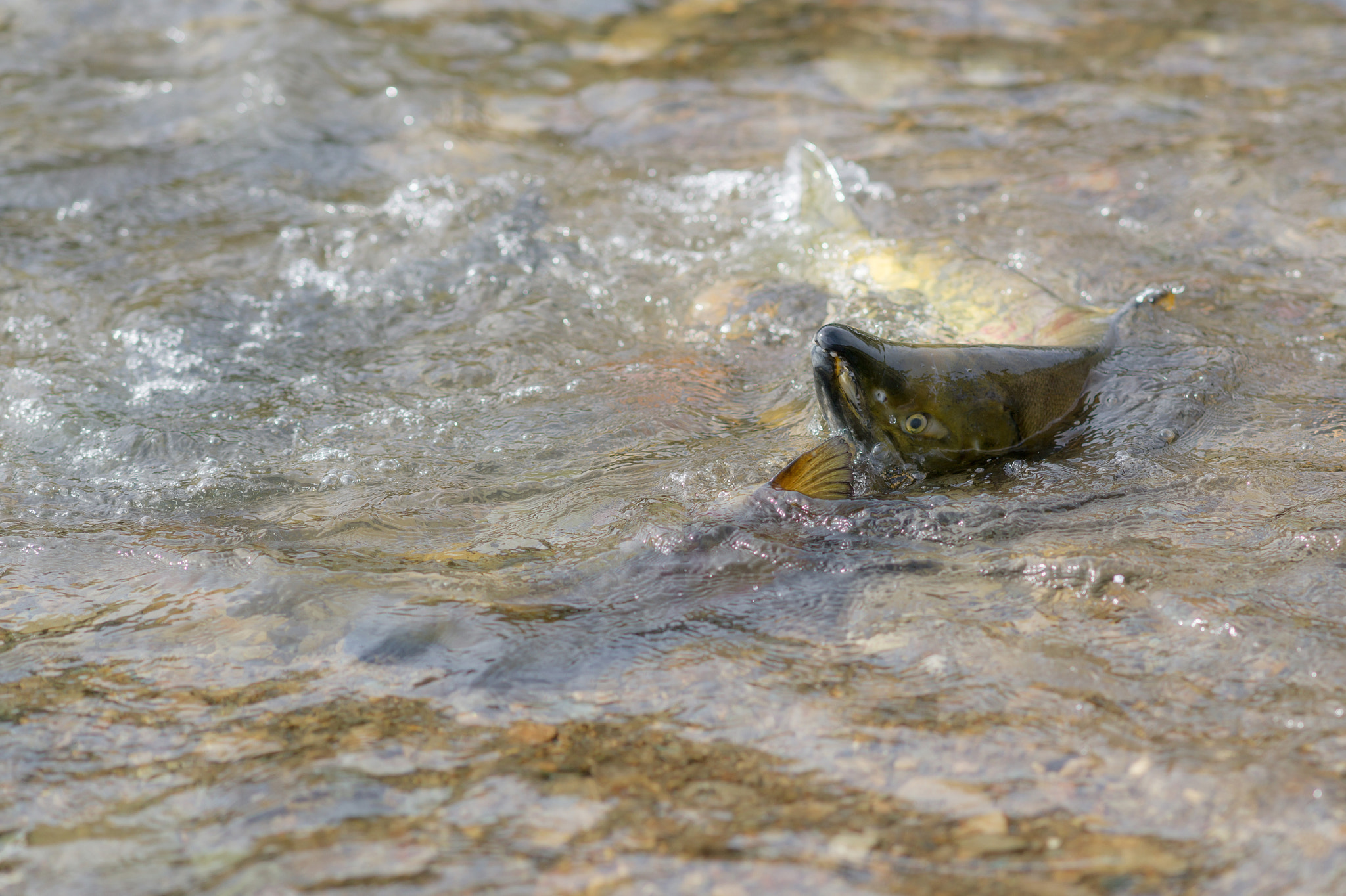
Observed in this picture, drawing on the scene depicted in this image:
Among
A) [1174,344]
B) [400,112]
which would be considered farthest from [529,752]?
[400,112]

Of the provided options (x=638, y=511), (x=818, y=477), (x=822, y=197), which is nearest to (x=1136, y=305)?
(x=822, y=197)

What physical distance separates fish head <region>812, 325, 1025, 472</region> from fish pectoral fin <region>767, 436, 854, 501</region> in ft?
0.38

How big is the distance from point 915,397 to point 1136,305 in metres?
1.38

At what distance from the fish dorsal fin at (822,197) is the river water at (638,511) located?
7cm

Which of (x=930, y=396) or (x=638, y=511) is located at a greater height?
(x=930, y=396)

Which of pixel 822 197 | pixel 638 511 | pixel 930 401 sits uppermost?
pixel 822 197

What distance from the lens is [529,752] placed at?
7.47ft

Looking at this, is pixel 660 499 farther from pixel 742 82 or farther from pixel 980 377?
pixel 742 82

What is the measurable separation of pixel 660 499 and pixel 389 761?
1.14 metres

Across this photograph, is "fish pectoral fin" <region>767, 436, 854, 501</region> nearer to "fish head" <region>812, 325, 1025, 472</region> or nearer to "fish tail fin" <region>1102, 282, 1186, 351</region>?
Result: "fish head" <region>812, 325, 1025, 472</region>

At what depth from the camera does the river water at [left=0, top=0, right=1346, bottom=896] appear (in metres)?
2.09

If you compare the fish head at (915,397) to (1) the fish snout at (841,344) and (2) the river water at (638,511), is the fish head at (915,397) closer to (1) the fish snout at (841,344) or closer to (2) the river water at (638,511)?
(1) the fish snout at (841,344)

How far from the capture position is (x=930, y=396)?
310 cm

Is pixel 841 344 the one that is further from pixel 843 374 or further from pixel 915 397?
pixel 915 397
